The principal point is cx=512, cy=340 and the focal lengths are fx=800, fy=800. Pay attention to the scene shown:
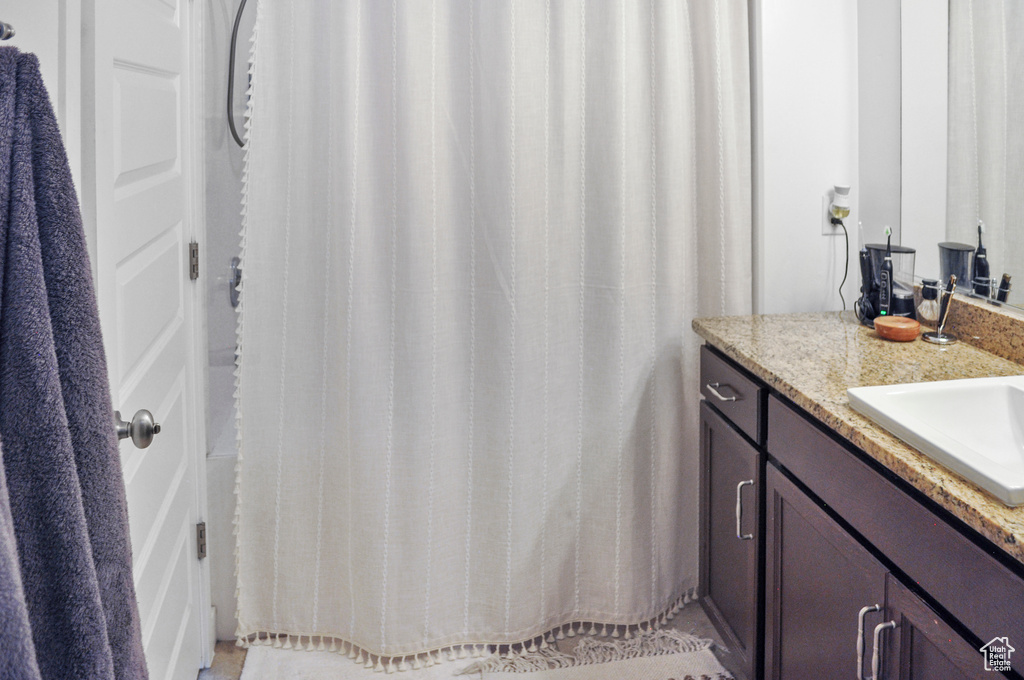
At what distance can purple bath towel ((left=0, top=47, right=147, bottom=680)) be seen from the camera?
2.38ft

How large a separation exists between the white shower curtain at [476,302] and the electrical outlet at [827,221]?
20cm

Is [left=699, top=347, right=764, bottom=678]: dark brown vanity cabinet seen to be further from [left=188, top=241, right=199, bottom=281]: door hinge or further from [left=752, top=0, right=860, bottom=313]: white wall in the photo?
[left=188, top=241, right=199, bottom=281]: door hinge

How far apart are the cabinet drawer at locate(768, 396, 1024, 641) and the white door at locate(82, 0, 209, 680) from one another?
3.93 feet

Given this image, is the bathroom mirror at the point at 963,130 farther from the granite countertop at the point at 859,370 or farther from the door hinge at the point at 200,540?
the door hinge at the point at 200,540

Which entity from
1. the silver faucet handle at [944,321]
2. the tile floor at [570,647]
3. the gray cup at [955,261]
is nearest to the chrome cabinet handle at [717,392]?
the silver faucet handle at [944,321]

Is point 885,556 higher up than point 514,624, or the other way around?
point 885,556

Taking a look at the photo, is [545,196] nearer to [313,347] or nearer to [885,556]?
[313,347]

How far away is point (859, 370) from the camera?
1.59 meters

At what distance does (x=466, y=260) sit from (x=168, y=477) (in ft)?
2.84

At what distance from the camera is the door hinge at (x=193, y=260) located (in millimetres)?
1898

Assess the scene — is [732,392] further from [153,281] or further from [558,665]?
[153,281]

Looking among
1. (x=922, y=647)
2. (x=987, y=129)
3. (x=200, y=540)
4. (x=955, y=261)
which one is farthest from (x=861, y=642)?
(x=200, y=540)

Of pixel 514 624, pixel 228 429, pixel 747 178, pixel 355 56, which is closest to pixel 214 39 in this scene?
pixel 355 56

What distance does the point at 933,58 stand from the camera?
6.11 feet
